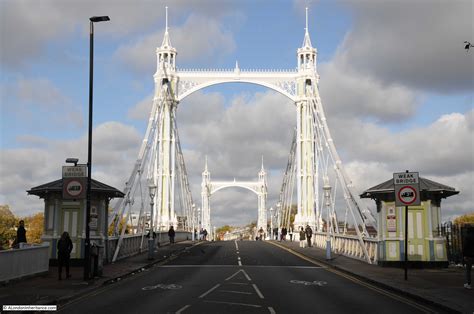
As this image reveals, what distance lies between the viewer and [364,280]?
2161 cm

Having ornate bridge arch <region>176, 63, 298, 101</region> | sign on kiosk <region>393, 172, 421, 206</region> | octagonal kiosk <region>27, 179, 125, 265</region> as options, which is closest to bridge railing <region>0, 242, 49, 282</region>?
octagonal kiosk <region>27, 179, 125, 265</region>

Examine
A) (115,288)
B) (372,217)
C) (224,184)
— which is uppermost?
(224,184)

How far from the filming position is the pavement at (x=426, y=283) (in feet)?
48.1

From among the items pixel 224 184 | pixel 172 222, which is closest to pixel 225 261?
pixel 172 222

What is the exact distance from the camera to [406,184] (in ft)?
66.4

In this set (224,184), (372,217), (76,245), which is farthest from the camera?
(224,184)

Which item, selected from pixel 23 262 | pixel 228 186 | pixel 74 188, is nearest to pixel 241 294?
pixel 74 188

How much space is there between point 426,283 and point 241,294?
6.50 meters

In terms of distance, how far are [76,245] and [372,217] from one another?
1511 cm

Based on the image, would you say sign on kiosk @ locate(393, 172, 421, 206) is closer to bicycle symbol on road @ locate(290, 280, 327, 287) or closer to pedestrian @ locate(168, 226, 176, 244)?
bicycle symbol on road @ locate(290, 280, 327, 287)

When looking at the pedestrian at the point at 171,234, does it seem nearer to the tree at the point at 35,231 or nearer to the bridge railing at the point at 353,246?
the bridge railing at the point at 353,246

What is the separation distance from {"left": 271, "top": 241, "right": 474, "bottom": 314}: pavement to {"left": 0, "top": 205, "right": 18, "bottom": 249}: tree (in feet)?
266

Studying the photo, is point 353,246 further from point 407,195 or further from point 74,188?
point 74,188

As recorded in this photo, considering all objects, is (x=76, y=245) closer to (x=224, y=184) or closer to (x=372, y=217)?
(x=372, y=217)
